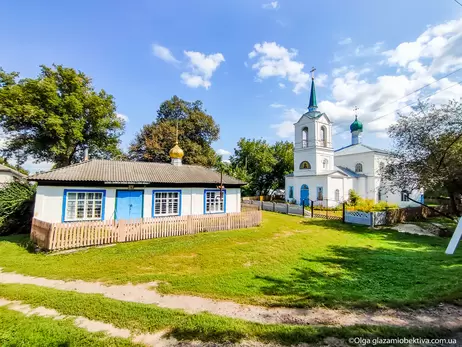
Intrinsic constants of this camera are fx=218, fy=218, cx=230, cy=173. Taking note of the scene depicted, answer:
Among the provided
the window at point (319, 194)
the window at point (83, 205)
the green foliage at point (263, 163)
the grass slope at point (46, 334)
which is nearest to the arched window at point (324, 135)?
the window at point (319, 194)

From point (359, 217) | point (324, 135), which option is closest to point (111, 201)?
point (359, 217)

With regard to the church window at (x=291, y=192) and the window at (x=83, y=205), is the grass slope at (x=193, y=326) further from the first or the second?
the church window at (x=291, y=192)

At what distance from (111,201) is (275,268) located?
10.7 m

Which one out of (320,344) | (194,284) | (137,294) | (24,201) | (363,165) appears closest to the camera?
(320,344)

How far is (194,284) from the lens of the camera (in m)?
5.77

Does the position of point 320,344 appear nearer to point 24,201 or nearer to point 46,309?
point 46,309

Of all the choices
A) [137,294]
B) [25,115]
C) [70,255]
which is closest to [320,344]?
[137,294]

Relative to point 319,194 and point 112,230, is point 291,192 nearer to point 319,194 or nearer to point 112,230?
point 319,194

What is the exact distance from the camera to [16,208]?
1312 cm

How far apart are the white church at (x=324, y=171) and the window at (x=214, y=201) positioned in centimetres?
1382

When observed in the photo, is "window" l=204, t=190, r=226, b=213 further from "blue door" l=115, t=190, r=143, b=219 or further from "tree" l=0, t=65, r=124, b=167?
"tree" l=0, t=65, r=124, b=167

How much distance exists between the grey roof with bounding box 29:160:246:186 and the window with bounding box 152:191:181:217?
95 cm

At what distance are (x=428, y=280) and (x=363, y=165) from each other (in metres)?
27.3

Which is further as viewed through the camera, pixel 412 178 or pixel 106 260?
pixel 412 178
